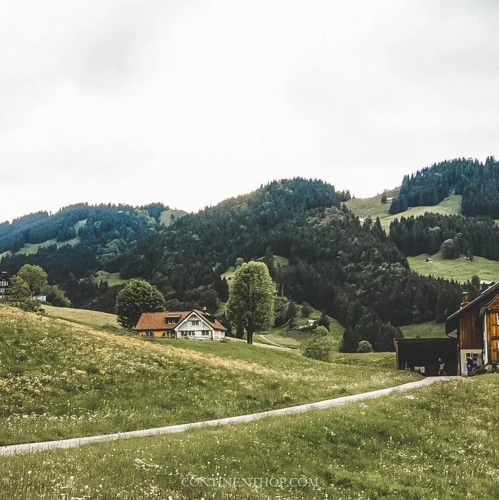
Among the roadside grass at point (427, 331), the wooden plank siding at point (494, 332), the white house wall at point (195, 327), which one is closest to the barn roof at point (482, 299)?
the wooden plank siding at point (494, 332)

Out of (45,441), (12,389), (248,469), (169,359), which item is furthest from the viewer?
(169,359)

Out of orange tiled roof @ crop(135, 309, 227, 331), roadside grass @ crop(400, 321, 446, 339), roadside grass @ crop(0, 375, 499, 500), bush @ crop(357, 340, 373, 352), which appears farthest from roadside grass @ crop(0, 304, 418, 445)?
roadside grass @ crop(400, 321, 446, 339)

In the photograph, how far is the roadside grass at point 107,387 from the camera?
24.2 meters

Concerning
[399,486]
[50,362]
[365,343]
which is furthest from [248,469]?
[365,343]

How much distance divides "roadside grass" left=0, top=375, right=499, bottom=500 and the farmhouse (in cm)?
10716

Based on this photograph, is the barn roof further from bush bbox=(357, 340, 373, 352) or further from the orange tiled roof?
bush bbox=(357, 340, 373, 352)

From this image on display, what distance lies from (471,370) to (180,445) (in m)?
51.6

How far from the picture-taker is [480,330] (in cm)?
6700

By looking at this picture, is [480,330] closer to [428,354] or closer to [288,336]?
[428,354]

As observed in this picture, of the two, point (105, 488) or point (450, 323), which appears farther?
point (450, 323)

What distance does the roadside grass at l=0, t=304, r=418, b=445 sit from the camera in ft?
79.6

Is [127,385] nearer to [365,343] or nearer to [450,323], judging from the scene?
[450,323]

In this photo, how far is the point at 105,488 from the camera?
12492 mm

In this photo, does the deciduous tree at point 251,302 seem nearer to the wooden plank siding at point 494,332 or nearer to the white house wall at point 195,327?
the white house wall at point 195,327
